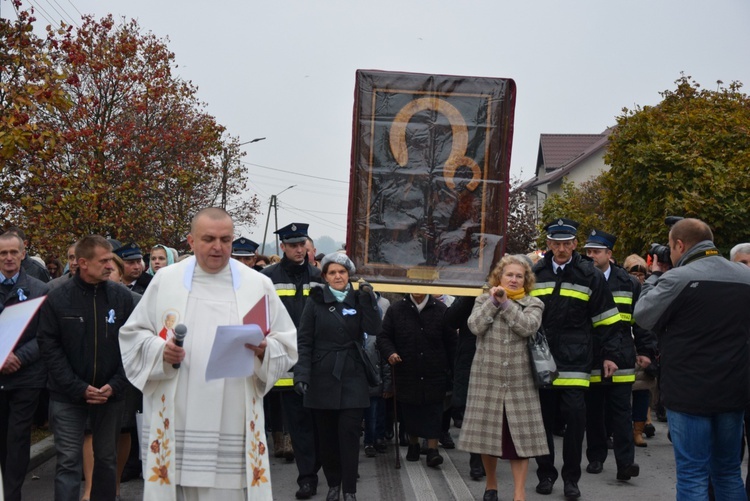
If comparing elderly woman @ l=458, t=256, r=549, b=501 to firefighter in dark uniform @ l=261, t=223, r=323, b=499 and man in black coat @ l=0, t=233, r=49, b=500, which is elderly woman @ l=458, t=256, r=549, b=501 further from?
man in black coat @ l=0, t=233, r=49, b=500

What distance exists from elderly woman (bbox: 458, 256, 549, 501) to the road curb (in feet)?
14.2

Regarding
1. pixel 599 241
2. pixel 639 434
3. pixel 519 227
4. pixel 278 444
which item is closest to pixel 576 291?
pixel 599 241

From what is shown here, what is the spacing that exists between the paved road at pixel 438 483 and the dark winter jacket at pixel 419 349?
76cm

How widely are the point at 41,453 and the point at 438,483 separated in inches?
159

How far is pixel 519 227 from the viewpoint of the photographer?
28.3 metres

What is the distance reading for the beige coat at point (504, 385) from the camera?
26.3 ft

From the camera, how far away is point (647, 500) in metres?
8.49

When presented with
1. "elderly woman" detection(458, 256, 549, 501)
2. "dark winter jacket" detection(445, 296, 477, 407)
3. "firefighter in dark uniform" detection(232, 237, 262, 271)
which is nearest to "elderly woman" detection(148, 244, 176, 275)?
"firefighter in dark uniform" detection(232, 237, 262, 271)

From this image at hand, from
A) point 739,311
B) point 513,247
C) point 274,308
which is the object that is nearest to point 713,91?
point 513,247

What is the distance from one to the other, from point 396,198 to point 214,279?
411cm

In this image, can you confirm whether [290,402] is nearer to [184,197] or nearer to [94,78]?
[94,78]

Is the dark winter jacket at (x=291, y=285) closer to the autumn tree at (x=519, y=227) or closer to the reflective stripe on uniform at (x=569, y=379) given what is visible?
the reflective stripe on uniform at (x=569, y=379)

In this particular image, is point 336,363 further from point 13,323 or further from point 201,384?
point 13,323

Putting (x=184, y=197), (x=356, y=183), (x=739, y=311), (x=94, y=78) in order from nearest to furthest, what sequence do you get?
(x=739, y=311), (x=356, y=183), (x=94, y=78), (x=184, y=197)
